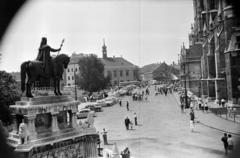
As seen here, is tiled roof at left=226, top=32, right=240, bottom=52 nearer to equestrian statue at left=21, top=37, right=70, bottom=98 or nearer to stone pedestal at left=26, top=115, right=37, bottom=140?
equestrian statue at left=21, top=37, right=70, bottom=98

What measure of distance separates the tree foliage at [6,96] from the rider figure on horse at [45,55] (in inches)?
243

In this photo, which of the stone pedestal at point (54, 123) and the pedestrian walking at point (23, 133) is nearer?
the pedestrian walking at point (23, 133)

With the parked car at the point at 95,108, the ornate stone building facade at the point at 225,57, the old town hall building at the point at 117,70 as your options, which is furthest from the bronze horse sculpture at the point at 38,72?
the old town hall building at the point at 117,70

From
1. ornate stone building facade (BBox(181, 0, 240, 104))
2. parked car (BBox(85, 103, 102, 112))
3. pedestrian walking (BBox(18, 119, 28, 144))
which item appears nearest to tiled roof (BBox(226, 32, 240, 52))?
ornate stone building facade (BBox(181, 0, 240, 104))

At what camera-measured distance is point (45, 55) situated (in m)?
10.9

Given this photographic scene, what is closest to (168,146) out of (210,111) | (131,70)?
(210,111)

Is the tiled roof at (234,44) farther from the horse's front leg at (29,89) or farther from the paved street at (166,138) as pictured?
the horse's front leg at (29,89)

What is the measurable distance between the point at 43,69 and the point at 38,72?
0.87 feet

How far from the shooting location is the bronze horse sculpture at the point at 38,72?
10.7 metres

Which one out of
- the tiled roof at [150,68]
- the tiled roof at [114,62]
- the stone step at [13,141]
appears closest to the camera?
the stone step at [13,141]

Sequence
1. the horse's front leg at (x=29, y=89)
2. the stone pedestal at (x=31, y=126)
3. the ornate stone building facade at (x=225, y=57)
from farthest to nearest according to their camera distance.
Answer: the ornate stone building facade at (x=225, y=57)
the horse's front leg at (x=29, y=89)
the stone pedestal at (x=31, y=126)

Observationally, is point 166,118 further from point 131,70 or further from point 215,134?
point 131,70

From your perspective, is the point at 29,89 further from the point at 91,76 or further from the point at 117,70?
the point at 117,70

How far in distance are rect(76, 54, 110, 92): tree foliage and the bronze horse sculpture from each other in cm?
3300
